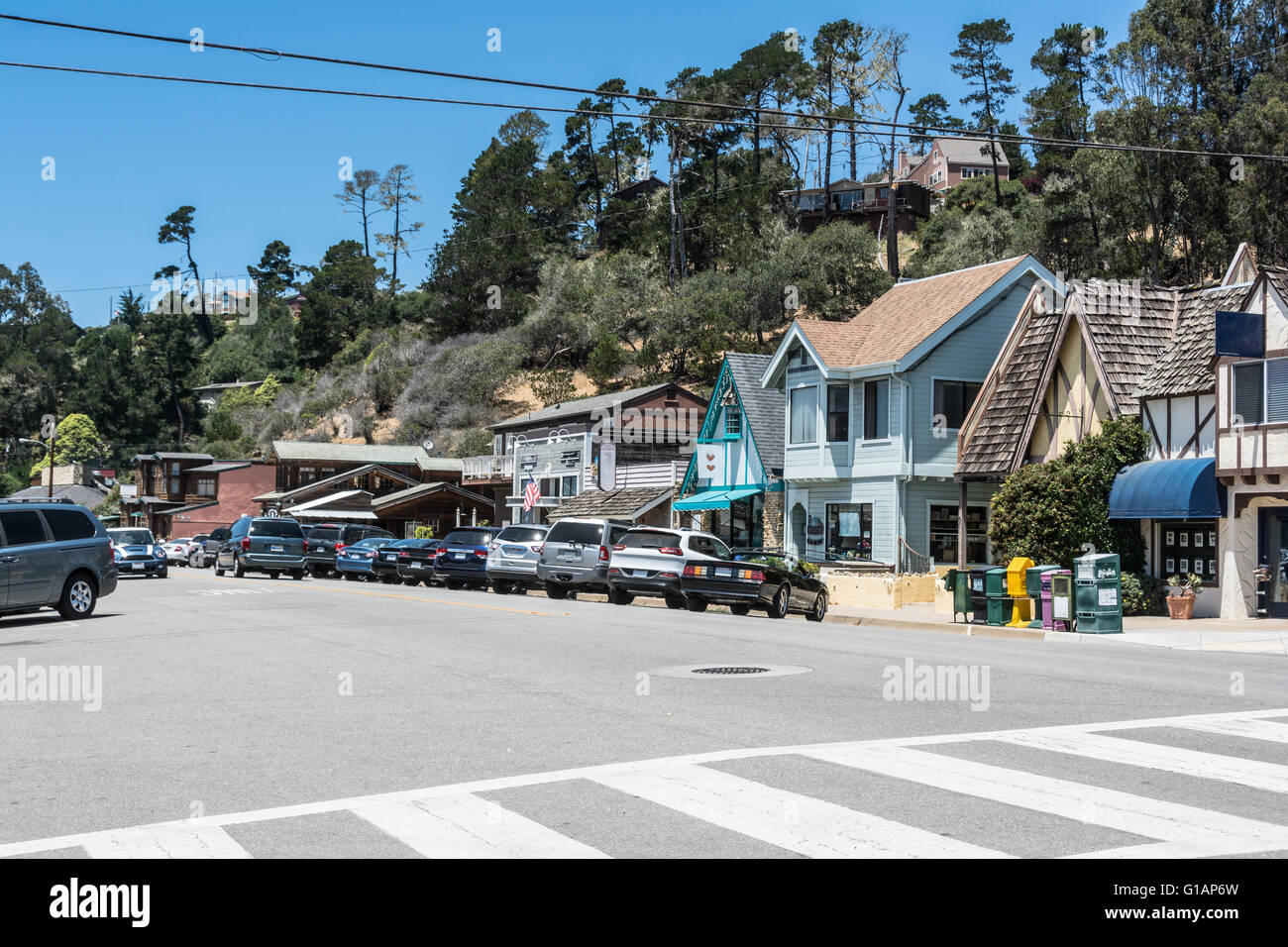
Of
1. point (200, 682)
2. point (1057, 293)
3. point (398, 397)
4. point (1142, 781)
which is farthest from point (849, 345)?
point (398, 397)

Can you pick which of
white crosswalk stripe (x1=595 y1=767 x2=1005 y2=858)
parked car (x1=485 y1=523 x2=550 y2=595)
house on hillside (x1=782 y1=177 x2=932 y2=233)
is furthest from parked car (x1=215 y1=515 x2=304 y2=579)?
house on hillside (x1=782 y1=177 x2=932 y2=233)

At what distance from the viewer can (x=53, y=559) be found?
22.0m

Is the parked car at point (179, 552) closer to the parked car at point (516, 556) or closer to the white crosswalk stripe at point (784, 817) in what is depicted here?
the parked car at point (516, 556)

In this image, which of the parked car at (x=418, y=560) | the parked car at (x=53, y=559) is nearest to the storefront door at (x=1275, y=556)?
the parked car at (x=418, y=560)

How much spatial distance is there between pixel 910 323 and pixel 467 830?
34714mm

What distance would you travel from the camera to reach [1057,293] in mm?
35531

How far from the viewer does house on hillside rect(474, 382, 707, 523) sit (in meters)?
55.9

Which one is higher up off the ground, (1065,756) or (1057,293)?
(1057,293)

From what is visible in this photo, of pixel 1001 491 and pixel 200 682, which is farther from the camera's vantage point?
pixel 1001 491

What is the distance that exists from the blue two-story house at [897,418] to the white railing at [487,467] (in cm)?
2980

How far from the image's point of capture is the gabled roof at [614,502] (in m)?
49.7

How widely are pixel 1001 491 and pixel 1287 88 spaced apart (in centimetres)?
2648

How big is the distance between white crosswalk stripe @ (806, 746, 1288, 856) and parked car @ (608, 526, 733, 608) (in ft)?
58.8
